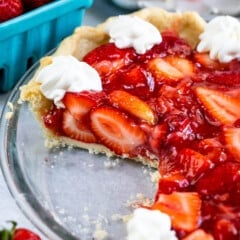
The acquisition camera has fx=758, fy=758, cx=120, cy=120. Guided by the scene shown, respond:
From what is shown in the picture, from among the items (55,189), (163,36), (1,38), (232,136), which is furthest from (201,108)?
(1,38)

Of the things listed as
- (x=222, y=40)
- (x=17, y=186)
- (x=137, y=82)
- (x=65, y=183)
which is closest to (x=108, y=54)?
(x=137, y=82)

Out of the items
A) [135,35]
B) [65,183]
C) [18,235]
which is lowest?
[65,183]

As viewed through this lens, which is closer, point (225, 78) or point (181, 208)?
point (181, 208)

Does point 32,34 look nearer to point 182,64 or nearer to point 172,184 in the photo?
point 182,64

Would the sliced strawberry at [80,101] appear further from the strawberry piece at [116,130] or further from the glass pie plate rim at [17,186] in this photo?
the glass pie plate rim at [17,186]

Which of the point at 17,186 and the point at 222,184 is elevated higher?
the point at 222,184

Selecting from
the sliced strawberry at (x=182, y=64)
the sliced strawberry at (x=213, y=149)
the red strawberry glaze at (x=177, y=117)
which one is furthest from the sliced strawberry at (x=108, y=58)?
the sliced strawberry at (x=213, y=149)

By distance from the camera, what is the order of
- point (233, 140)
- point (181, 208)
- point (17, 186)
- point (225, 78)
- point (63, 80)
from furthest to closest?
1. point (225, 78)
2. point (63, 80)
3. point (233, 140)
4. point (17, 186)
5. point (181, 208)

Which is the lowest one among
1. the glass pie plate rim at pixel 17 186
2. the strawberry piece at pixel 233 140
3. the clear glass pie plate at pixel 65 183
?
the clear glass pie plate at pixel 65 183
